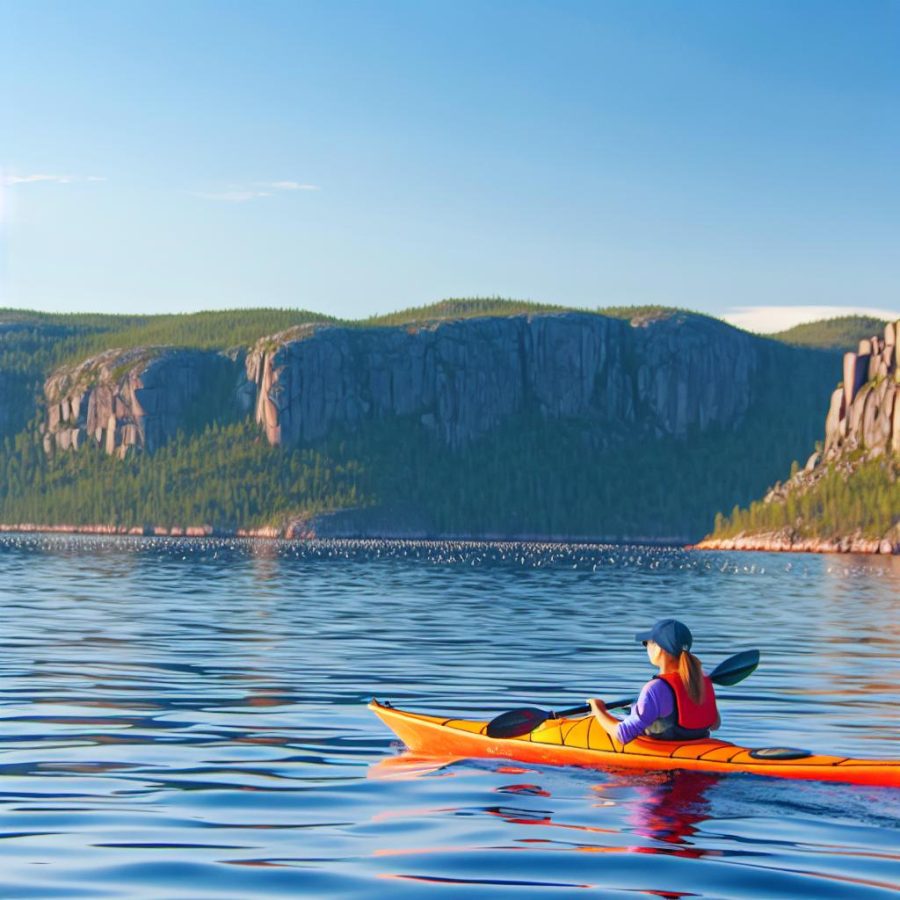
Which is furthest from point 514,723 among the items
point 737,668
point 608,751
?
point 737,668

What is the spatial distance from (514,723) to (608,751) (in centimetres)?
184

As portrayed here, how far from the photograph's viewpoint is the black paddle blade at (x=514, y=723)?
25906 millimetres

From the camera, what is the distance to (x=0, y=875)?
57.4ft

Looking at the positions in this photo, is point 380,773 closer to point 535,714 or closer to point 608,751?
point 535,714

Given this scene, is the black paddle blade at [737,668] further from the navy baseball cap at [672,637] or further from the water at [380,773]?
the navy baseball cap at [672,637]

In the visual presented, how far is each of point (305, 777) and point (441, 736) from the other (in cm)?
288

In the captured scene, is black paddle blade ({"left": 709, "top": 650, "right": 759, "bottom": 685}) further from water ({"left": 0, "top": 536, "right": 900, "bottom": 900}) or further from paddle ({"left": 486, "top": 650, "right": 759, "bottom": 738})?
water ({"left": 0, "top": 536, "right": 900, "bottom": 900})

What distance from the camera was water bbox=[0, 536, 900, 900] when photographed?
59.2 ft

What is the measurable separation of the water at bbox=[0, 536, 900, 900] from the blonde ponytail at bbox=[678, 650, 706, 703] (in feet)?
3.83

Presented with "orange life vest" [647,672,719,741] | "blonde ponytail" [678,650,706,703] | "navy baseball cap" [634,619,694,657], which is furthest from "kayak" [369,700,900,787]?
"navy baseball cap" [634,619,694,657]

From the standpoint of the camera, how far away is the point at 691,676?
2361 cm

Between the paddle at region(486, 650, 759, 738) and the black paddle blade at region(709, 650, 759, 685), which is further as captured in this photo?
the black paddle blade at region(709, 650, 759, 685)

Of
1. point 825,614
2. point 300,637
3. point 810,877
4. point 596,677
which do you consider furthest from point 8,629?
point 810,877

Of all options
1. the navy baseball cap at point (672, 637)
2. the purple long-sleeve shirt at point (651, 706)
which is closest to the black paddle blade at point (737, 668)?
the purple long-sleeve shirt at point (651, 706)
